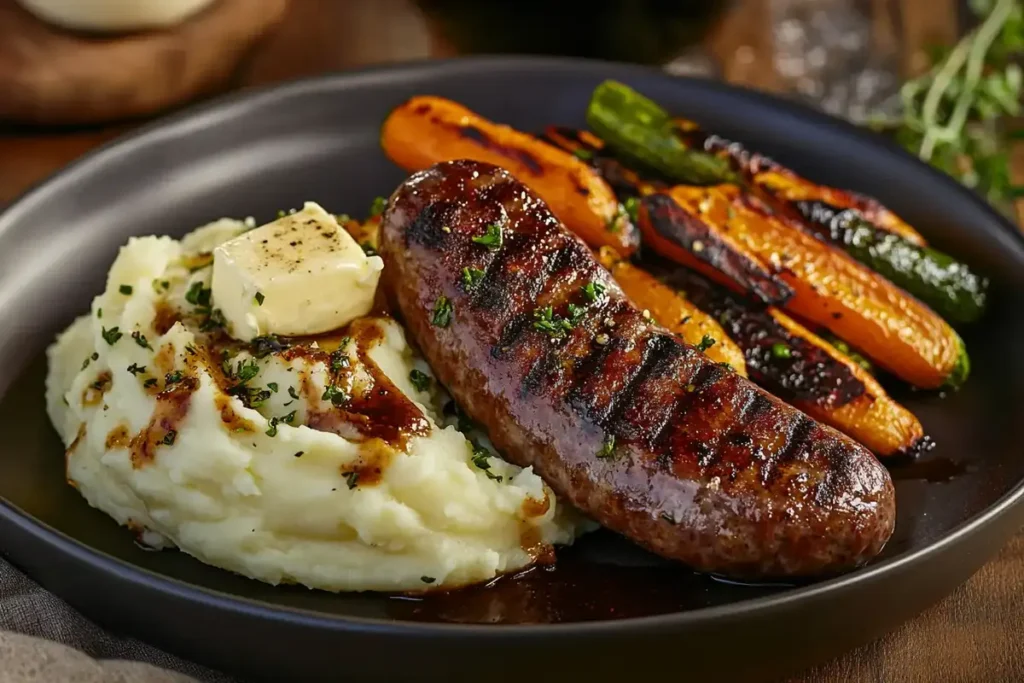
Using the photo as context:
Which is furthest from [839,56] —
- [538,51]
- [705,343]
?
[705,343]

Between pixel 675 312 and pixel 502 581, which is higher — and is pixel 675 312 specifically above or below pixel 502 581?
above

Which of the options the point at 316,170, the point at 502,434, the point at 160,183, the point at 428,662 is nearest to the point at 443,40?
the point at 316,170

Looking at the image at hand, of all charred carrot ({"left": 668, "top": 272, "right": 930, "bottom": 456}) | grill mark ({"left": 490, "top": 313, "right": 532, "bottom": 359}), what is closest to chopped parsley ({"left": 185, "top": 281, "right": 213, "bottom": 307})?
grill mark ({"left": 490, "top": 313, "right": 532, "bottom": 359})

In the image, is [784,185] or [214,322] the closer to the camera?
[214,322]

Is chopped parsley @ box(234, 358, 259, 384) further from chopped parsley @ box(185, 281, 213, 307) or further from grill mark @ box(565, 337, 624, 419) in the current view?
grill mark @ box(565, 337, 624, 419)

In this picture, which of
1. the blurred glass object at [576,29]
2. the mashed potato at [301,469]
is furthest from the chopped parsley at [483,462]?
the blurred glass object at [576,29]

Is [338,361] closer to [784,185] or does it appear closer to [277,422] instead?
[277,422]

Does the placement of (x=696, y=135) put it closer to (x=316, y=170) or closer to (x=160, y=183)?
(x=316, y=170)
